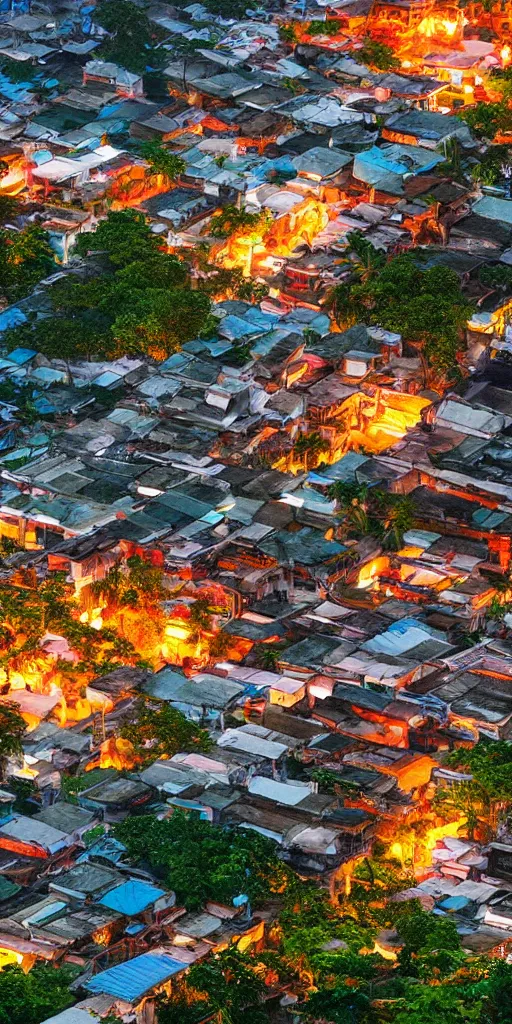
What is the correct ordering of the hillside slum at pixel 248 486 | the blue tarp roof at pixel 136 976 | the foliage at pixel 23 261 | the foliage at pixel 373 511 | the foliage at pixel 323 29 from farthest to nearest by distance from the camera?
the foliage at pixel 323 29, the foliage at pixel 23 261, the foliage at pixel 373 511, the hillside slum at pixel 248 486, the blue tarp roof at pixel 136 976

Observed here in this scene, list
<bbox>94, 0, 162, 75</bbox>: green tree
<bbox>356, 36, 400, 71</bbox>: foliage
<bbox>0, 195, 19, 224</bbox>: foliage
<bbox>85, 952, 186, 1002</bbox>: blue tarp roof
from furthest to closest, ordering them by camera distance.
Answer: <bbox>356, 36, 400, 71</bbox>: foliage
<bbox>94, 0, 162, 75</bbox>: green tree
<bbox>0, 195, 19, 224</bbox>: foliage
<bbox>85, 952, 186, 1002</bbox>: blue tarp roof

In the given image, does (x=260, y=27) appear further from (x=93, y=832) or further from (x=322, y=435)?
(x=93, y=832)

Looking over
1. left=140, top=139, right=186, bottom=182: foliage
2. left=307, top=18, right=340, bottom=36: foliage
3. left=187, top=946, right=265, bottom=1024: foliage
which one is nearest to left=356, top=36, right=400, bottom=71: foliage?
left=307, top=18, right=340, bottom=36: foliage

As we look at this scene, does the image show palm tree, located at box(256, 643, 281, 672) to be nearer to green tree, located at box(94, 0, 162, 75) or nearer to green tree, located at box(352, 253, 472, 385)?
green tree, located at box(352, 253, 472, 385)

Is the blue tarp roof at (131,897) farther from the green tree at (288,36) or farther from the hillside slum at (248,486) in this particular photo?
the green tree at (288,36)

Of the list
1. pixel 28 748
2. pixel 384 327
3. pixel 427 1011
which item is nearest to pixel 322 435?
pixel 384 327

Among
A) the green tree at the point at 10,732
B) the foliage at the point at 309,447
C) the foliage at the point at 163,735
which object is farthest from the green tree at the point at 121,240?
the foliage at the point at 163,735
